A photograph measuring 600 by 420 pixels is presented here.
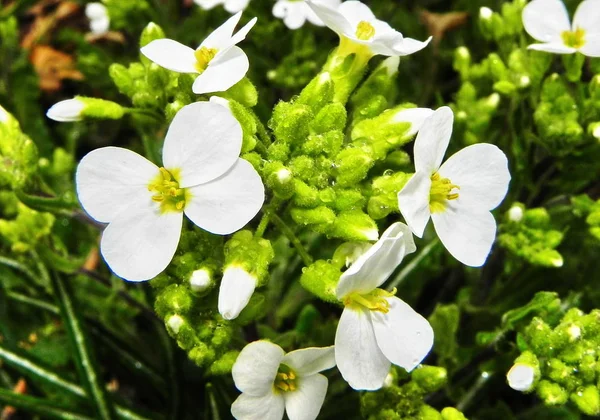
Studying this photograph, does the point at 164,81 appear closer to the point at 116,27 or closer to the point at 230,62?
the point at 230,62

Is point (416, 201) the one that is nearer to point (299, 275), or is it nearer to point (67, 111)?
point (67, 111)

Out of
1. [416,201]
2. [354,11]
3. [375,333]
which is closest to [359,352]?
[375,333]

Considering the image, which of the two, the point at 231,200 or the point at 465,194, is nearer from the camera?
the point at 231,200

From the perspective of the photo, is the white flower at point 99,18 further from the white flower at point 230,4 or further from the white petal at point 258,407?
the white petal at point 258,407

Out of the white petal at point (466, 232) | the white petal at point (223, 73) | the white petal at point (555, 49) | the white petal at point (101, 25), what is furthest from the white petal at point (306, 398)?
the white petal at point (101, 25)

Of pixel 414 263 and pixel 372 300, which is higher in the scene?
pixel 372 300

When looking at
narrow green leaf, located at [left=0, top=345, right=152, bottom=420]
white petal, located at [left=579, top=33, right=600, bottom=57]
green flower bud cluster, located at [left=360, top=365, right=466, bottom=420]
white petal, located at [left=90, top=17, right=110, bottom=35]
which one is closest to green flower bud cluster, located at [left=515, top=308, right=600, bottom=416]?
green flower bud cluster, located at [left=360, top=365, right=466, bottom=420]

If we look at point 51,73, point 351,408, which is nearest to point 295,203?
point 351,408

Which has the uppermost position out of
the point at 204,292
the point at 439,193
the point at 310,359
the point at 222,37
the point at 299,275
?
the point at 222,37

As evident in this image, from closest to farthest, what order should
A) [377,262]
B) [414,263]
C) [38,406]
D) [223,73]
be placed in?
[377,262] < [223,73] < [38,406] < [414,263]
